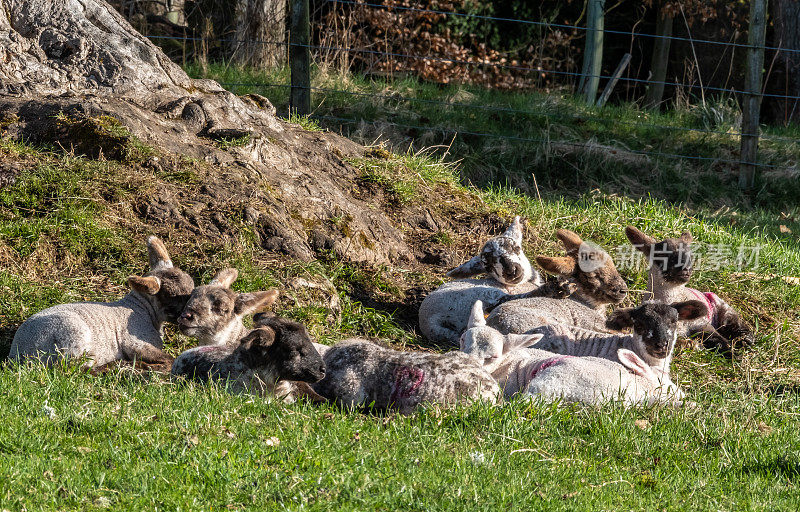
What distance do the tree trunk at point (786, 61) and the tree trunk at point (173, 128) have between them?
34.2 ft

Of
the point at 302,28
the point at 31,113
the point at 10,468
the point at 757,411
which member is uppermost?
the point at 302,28

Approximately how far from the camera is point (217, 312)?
607 cm

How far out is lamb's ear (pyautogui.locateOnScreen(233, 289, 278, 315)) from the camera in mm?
6164

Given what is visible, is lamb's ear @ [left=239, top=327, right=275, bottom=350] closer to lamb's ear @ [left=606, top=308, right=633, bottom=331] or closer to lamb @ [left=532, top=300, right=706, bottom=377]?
lamb @ [left=532, top=300, right=706, bottom=377]

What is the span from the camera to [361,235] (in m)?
8.27

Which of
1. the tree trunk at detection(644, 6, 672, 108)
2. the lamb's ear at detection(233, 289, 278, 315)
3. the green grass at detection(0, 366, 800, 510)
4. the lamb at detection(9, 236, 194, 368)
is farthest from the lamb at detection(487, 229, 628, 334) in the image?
the tree trunk at detection(644, 6, 672, 108)

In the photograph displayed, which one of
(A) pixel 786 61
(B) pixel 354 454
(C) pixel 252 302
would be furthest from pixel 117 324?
(A) pixel 786 61

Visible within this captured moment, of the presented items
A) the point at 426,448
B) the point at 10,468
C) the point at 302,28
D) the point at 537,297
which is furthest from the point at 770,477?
the point at 302,28

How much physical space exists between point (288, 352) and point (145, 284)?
4.47ft

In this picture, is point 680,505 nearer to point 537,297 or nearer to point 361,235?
point 537,297

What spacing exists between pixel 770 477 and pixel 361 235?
4.38 metres

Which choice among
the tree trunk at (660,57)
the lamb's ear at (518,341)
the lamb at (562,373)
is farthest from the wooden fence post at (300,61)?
the tree trunk at (660,57)

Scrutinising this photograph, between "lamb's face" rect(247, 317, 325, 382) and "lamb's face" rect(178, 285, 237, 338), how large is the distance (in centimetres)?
70

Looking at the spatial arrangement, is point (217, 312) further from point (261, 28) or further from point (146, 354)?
point (261, 28)
